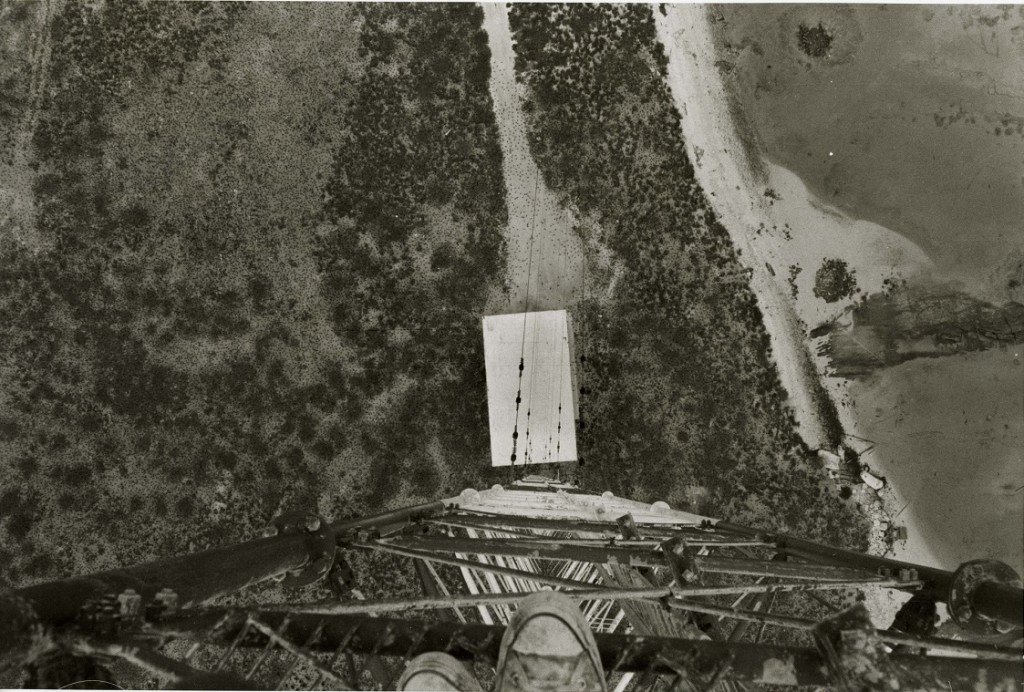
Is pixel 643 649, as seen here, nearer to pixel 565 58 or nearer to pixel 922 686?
pixel 922 686

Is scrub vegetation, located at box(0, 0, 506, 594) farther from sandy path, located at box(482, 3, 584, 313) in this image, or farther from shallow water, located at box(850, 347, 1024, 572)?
shallow water, located at box(850, 347, 1024, 572)

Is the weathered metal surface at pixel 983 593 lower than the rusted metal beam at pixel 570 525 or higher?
higher

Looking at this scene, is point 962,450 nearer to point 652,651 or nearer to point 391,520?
point 652,651

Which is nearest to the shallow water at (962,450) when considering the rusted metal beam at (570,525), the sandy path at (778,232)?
the sandy path at (778,232)

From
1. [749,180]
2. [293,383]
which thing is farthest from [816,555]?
[293,383]

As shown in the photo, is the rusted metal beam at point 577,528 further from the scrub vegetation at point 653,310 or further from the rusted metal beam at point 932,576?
the scrub vegetation at point 653,310

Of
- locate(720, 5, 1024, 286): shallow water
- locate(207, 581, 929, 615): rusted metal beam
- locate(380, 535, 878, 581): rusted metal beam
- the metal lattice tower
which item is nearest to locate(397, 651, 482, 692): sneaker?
the metal lattice tower
